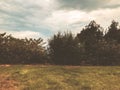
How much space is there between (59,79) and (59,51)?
12.7 metres

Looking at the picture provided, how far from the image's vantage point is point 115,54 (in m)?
33.2

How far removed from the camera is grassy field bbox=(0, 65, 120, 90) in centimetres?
1847

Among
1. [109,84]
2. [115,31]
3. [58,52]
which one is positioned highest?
[115,31]

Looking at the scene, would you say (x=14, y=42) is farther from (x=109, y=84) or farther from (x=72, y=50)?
(x=109, y=84)

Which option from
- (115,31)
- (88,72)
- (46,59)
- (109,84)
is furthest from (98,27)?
(109,84)

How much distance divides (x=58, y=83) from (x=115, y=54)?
15588mm

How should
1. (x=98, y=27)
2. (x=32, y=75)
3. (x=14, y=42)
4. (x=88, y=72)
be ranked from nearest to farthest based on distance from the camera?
(x=32, y=75) → (x=88, y=72) → (x=14, y=42) → (x=98, y=27)

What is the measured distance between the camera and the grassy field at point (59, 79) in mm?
18469

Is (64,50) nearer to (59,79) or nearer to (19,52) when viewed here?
(19,52)

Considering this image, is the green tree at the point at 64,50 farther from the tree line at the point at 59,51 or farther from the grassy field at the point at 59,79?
the grassy field at the point at 59,79

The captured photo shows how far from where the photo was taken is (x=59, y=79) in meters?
20.0

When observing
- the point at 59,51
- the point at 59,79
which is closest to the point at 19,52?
the point at 59,51

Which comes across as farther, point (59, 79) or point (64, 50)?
point (64, 50)

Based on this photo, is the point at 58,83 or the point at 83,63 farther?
the point at 83,63
